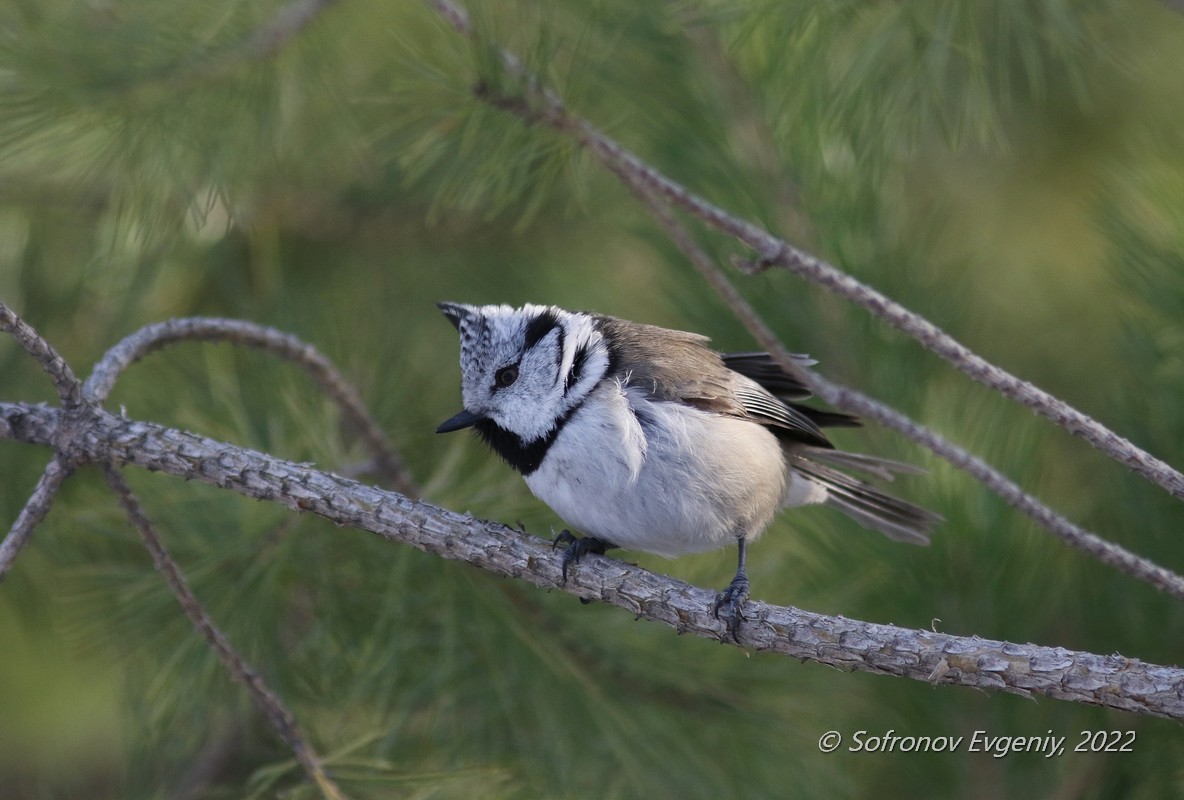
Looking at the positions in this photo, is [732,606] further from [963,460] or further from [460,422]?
[460,422]

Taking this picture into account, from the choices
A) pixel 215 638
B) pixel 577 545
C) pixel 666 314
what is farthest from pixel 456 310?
pixel 215 638

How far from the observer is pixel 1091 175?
2768 mm

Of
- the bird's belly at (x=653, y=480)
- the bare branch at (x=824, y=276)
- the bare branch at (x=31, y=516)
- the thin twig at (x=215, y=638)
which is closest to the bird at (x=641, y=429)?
the bird's belly at (x=653, y=480)

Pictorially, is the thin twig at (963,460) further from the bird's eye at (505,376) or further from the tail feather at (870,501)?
the bird's eye at (505,376)

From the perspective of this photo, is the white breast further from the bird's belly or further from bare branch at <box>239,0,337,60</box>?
bare branch at <box>239,0,337,60</box>

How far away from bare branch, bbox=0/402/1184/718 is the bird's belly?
221mm

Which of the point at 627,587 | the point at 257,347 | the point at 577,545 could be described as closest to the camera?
the point at 627,587

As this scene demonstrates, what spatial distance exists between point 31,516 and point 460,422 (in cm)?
88

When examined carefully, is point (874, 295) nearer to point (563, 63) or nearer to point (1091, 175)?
point (563, 63)

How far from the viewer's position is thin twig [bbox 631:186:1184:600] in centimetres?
153

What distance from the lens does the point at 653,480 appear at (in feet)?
6.66

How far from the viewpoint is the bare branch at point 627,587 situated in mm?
1282

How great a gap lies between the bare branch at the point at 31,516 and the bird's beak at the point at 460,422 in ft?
2.50

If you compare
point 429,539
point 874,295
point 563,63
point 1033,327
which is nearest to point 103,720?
point 429,539
